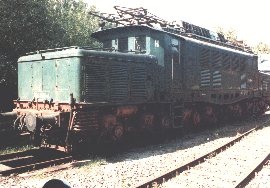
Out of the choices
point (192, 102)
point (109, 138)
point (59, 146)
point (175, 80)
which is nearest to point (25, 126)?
point (59, 146)

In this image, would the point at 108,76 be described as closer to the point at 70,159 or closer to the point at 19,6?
the point at 70,159

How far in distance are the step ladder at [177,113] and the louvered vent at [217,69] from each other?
2.81 metres

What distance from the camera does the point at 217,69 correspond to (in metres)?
12.6

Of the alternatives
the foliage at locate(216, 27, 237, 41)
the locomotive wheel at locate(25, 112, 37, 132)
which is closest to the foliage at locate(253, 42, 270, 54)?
the foliage at locate(216, 27, 237, 41)

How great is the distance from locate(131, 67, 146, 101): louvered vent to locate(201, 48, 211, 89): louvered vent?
155 inches

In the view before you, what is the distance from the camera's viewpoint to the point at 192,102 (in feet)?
37.7

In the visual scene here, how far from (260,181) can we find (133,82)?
14.9 feet

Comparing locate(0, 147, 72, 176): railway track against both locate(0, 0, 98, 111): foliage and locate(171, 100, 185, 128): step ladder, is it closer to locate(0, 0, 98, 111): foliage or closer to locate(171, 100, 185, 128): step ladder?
locate(171, 100, 185, 128): step ladder

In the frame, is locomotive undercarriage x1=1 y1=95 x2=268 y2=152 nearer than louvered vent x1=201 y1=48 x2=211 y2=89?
Yes

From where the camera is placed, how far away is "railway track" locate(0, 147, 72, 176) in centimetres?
621

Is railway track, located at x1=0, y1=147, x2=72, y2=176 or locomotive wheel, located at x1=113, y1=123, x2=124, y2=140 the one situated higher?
locomotive wheel, located at x1=113, y1=123, x2=124, y2=140

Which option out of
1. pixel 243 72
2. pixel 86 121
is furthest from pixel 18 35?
pixel 243 72

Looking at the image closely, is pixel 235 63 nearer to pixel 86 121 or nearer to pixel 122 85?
pixel 122 85

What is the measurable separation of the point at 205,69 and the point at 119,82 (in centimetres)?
528
